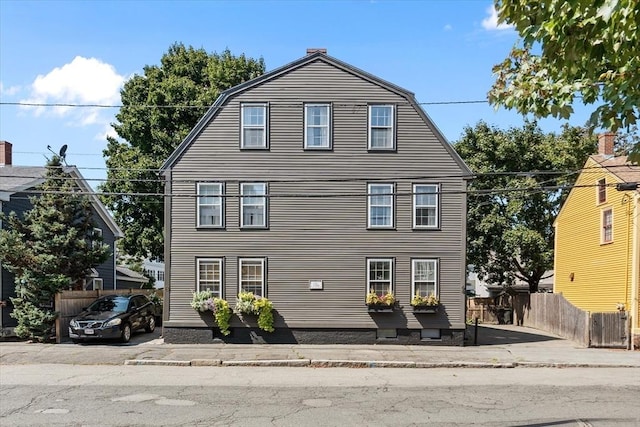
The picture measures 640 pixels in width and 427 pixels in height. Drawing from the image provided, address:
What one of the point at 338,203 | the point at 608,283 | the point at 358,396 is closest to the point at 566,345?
the point at 608,283

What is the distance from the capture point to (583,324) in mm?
19406

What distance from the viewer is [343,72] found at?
63.3ft

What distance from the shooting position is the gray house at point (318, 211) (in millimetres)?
18562

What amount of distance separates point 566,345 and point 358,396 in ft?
40.0

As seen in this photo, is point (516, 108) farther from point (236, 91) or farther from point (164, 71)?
point (164, 71)

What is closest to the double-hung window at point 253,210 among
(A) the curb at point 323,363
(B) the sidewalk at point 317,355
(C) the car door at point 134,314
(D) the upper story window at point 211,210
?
(D) the upper story window at point 211,210

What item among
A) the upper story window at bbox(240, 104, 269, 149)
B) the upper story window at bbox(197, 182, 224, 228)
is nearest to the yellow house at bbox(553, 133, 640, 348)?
the upper story window at bbox(240, 104, 269, 149)

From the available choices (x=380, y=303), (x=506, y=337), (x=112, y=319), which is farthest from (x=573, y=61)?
(x=506, y=337)

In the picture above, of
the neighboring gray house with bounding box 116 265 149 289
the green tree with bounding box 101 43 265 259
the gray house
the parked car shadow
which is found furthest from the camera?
the neighboring gray house with bounding box 116 265 149 289

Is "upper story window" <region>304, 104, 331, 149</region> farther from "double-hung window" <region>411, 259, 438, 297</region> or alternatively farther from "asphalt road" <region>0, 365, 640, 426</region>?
"asphalt road" <region>0, 365, 640, 426</region>

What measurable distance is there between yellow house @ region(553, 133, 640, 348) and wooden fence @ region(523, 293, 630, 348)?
44 cm

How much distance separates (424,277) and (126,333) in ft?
34.5

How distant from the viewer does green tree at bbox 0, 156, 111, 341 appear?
18.2 meters

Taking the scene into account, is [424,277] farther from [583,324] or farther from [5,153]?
[5,153]
